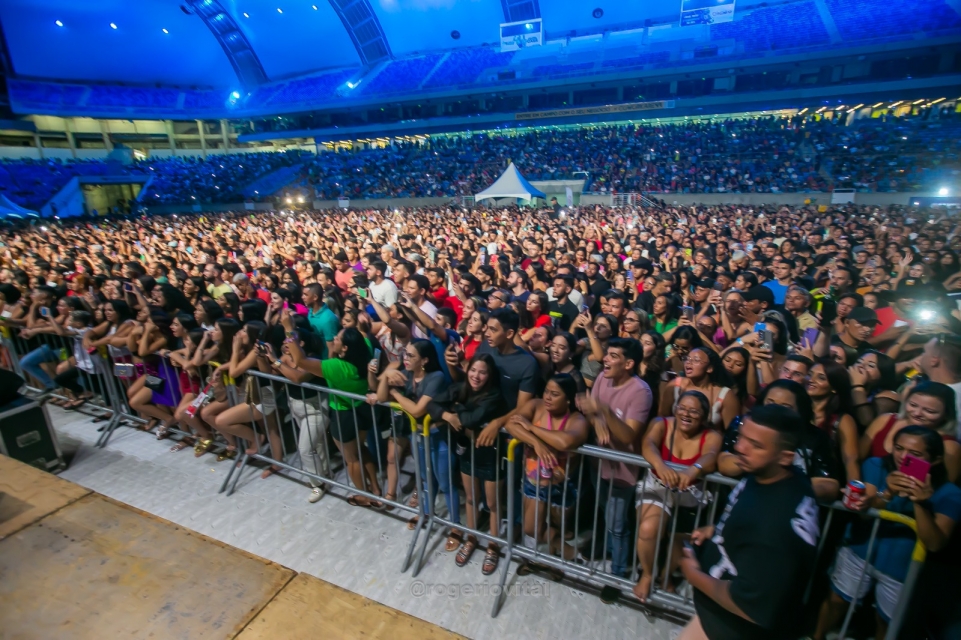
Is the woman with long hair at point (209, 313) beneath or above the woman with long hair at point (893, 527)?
above

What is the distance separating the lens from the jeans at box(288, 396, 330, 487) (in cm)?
445

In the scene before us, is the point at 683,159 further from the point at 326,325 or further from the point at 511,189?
the point at 326,325

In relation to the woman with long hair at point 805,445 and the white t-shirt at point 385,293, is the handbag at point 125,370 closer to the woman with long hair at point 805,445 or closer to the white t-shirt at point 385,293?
the white t-shirt at point 385,293

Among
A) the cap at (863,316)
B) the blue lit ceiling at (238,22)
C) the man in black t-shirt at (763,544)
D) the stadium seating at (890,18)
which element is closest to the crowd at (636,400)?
the man in black t-shirt at (763,544)

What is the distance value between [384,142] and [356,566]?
1938 inches

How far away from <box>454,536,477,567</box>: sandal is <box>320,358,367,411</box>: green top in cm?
148

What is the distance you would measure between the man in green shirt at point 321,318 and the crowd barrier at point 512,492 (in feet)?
2.93

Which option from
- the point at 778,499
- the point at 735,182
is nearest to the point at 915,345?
the point at 778,499

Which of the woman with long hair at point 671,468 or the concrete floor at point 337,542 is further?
the concrete floor at point 337,542

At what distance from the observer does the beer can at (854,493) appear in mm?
2377

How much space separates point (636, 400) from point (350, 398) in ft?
7.77

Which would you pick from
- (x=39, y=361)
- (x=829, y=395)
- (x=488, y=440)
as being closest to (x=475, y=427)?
(x=488, y=440)

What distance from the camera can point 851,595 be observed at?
8.75 feet

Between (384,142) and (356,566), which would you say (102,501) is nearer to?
(356,566)
